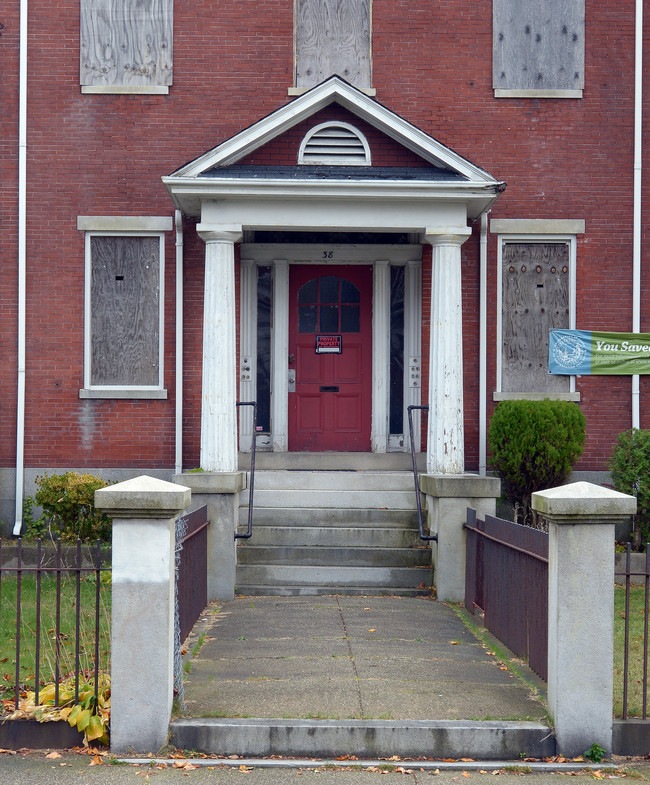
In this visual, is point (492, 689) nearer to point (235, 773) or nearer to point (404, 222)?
point (235, 773)

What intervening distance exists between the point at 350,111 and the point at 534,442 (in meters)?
4.56

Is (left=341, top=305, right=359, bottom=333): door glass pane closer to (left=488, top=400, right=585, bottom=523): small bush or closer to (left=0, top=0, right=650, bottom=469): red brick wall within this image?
(left=0, top=0, right=650, bottom=469): red brick wall

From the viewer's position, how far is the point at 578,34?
41.2 ft

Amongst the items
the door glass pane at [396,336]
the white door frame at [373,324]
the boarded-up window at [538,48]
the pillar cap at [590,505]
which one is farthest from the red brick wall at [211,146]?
the pillar cap at [590,505]

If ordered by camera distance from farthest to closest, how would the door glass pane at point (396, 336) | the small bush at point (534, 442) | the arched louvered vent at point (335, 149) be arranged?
the door glass pane at point (396, 336) → the small bush at point (534, 442) → the arched louvered vent at point (335, 149)

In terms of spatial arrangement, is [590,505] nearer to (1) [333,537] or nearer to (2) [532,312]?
(1) [333,537]

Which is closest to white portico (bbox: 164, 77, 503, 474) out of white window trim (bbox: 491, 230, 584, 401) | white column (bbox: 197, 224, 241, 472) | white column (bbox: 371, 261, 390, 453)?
white column (bbox: 197, 224, 241, 472)

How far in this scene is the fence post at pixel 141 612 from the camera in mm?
5641

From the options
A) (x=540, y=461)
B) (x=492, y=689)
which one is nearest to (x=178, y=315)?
(x=540, y=461)

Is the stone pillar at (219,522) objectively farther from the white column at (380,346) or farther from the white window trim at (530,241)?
the white window trim at (530,241)

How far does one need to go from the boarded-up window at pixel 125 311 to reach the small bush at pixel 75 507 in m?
1.91

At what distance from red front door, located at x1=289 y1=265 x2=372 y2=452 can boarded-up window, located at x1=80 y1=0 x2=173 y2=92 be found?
315 centimetres

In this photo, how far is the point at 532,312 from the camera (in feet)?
41.4

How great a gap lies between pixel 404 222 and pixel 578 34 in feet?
13.7
